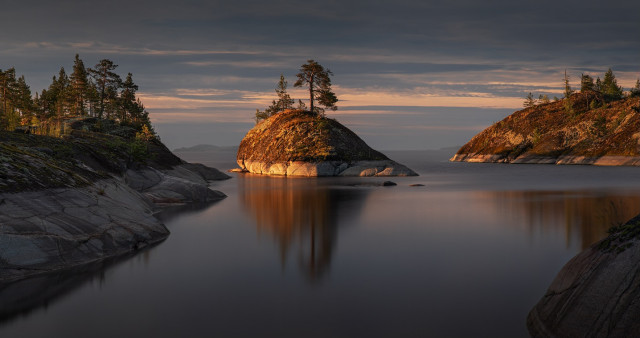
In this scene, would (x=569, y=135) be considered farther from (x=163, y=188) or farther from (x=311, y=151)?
(x=163, y=188)

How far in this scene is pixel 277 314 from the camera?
40.0 ft

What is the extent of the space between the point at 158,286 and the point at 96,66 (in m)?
82.4

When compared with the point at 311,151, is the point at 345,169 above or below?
below

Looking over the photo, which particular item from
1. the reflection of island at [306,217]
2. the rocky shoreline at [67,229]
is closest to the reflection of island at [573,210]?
the reflection of island at [306,217]

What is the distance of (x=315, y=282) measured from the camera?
15.4m

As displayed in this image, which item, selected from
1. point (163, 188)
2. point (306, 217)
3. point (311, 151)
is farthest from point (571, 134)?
point (163, 188)

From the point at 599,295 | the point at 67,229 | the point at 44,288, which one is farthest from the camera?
the point at 67,229

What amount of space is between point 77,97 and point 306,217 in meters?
77.9

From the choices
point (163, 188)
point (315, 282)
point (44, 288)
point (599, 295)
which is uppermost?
point (163, 188)

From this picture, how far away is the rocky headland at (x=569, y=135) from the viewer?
398 feet

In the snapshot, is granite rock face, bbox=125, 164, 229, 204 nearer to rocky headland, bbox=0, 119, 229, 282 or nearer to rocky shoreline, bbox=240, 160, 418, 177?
rocky headland, bbox=0, 119, 229, 282

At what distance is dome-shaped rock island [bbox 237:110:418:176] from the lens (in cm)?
8669

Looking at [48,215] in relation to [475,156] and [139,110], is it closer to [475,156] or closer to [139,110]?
[139,110]

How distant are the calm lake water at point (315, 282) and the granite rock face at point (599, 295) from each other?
1207mm
